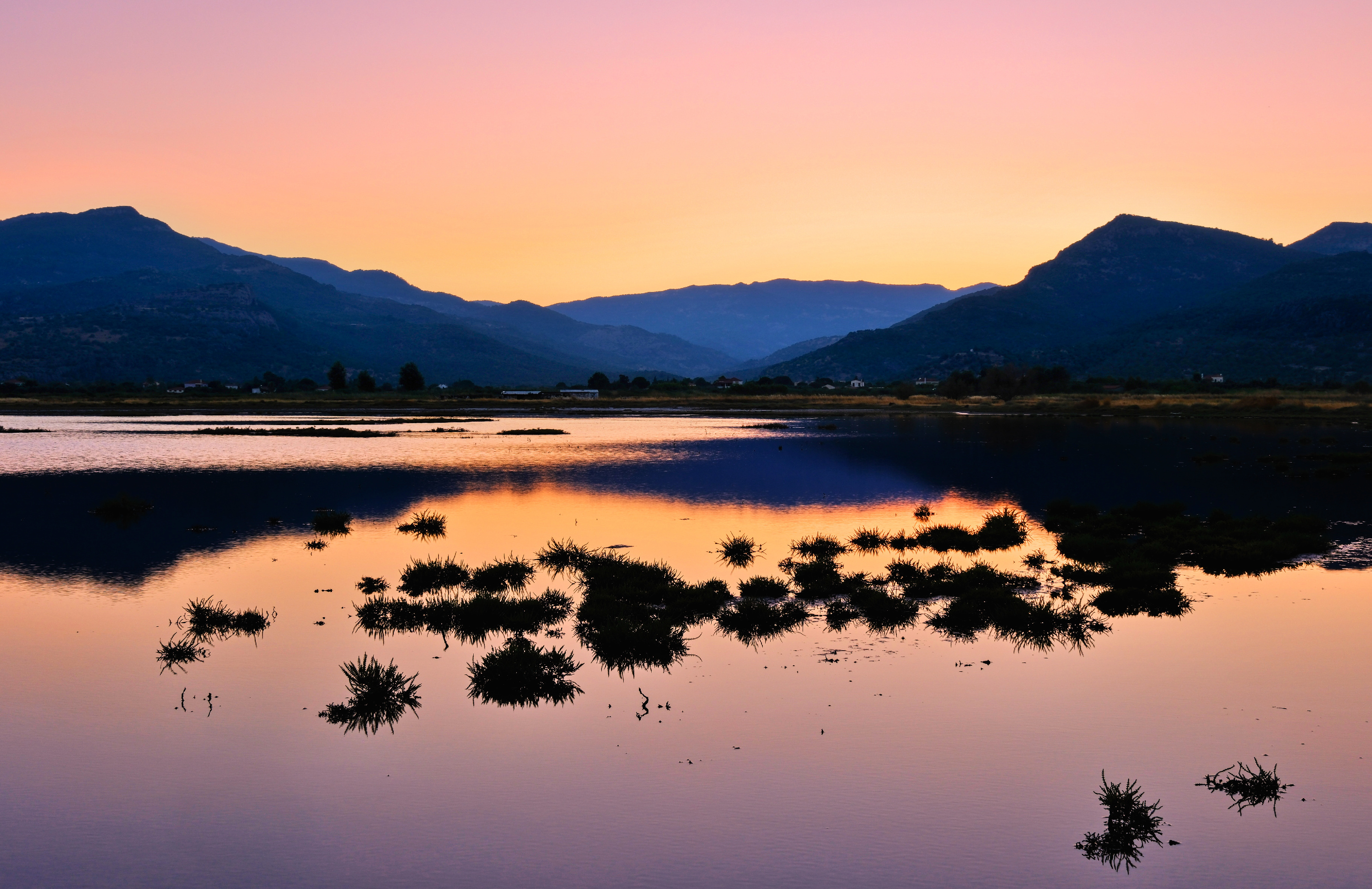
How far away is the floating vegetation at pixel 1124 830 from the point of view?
31.3ft

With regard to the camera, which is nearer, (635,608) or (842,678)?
(842,678)

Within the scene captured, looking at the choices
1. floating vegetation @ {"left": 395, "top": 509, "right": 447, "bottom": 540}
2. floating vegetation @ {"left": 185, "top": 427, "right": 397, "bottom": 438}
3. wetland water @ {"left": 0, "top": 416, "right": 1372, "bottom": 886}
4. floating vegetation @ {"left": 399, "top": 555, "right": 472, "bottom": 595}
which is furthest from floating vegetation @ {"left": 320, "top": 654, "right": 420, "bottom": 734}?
floating vegetation @ {"left": 185, "top": 427, "right": 397, "bottom": 438}

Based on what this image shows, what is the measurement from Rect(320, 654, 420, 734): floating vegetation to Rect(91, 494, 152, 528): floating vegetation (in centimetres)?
2231

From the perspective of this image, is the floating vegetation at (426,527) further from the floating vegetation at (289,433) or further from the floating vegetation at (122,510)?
the floating vegetation at (289,433)

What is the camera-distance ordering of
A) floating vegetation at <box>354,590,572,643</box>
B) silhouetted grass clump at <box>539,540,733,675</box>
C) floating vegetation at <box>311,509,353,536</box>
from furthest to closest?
floating vegetation at <box>311,509,353,536</box>, floating vegetation at <box>354,590,572,643</box>, silhouetted grass clump at <box>539,540,733,675</box>

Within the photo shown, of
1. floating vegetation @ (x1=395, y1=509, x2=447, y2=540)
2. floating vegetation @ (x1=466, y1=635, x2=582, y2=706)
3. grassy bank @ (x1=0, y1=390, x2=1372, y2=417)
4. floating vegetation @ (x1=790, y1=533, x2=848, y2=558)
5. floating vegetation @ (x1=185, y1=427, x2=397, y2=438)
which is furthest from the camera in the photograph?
grassy bank @ (x1=0, y1=390, x2=1372, y2=417)

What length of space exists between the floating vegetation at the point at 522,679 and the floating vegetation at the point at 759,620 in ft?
13.3

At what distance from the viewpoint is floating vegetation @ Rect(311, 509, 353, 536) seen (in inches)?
1196

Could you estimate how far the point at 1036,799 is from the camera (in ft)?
35.1

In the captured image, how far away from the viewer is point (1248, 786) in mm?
11016

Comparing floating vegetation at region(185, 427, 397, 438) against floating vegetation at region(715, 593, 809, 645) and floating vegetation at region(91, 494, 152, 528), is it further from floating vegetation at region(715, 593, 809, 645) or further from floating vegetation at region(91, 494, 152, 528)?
floating vegetation at region(715, 593, 809, 645)

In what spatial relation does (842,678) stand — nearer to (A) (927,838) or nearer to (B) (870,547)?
(A) (927,838)

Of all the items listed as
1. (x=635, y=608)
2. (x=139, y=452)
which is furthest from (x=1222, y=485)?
(x=139, y=452)

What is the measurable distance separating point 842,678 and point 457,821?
7381mm
